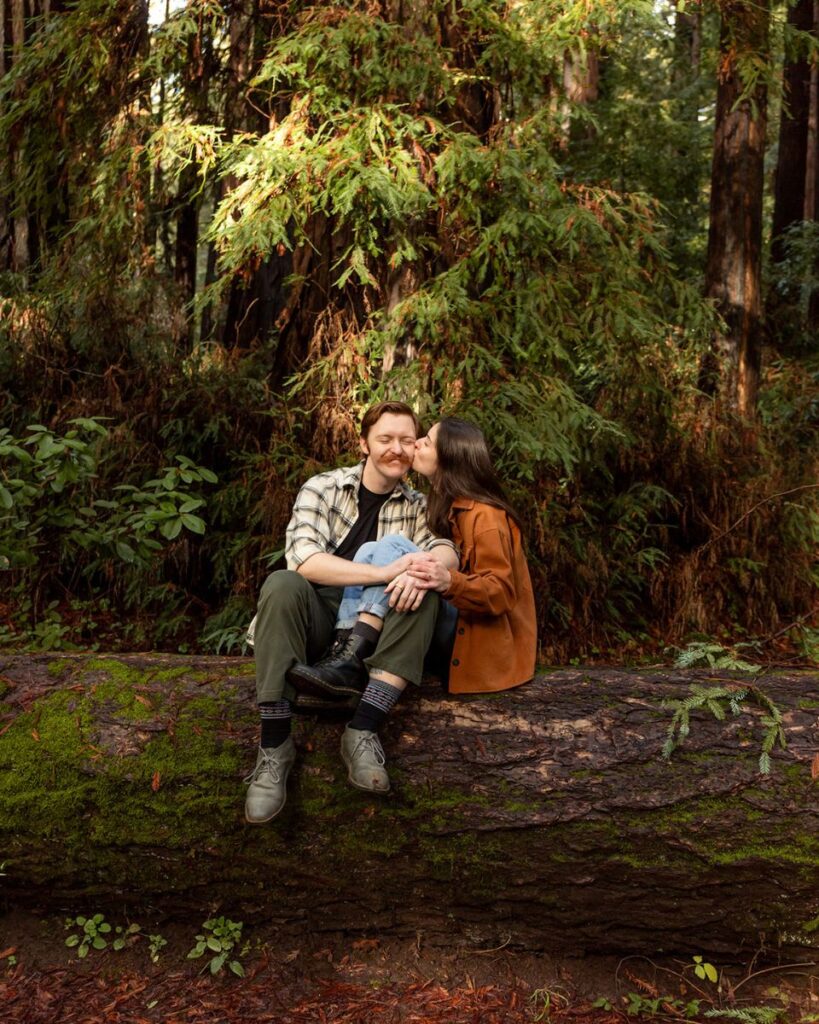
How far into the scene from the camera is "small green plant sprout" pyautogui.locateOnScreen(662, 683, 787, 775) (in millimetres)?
3561

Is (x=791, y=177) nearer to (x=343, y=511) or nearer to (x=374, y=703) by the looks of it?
(x=343, y=511)

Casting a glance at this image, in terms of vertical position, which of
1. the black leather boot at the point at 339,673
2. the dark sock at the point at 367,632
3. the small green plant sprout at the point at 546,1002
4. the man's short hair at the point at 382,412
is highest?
the man's short hair at the point at 382,412

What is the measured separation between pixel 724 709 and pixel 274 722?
1.80 metres

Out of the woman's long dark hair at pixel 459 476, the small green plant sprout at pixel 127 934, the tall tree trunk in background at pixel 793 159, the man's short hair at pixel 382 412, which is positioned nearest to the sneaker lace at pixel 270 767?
the small green plant sprout at pixel 127 934

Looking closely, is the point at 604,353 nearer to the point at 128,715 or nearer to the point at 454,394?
the point at 454,394

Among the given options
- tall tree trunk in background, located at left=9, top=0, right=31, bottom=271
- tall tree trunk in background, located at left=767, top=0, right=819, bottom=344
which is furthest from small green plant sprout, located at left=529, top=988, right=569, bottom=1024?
tall tree trunk in background, located at left=767, top=0, right=819, bottom=344

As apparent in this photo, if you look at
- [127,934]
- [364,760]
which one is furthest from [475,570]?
[127,934]

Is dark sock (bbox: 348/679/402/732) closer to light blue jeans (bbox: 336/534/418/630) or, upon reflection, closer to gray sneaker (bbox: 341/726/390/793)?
gray sneaker (bbox: 341/726/390/793)

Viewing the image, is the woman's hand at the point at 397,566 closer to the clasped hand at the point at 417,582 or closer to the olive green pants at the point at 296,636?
the clasped hand at the point at 417,582

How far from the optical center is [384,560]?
12.1ft

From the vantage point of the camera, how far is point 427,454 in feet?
13.0

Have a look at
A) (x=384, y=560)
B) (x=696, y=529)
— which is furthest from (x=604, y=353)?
(x=384, y=560)

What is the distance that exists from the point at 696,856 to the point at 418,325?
3.45 m

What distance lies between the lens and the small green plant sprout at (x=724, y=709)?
11.7 feet
